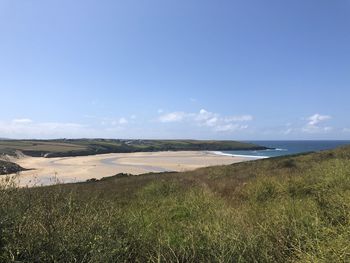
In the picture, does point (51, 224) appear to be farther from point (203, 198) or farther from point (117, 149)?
point (117, 149)

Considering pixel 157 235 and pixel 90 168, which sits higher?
pixel 157 235

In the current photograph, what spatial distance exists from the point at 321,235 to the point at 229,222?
5.53ft

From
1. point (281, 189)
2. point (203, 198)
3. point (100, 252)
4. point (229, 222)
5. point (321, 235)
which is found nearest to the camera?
point (100, 252)

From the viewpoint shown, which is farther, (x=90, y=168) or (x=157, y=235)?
(x=90, y=168)

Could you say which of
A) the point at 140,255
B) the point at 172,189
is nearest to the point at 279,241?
the point at 140,255

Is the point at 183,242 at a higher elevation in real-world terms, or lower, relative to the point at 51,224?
lower

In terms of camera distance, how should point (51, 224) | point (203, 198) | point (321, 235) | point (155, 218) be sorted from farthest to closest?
1. point (203, 198)
2. point (155, 218)
3. point (321, 235)
4. point (51, 224)

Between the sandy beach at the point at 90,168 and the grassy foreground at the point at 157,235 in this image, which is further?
the sandy beach at the point at 90,168

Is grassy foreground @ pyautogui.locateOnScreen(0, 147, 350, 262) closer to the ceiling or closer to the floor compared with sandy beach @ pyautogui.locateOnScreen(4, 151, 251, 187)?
closer to the ceiling

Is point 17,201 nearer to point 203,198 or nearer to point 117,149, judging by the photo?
point 203,198

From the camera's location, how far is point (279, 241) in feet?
22.5

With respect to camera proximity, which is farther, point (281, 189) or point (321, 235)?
point (281, 189)

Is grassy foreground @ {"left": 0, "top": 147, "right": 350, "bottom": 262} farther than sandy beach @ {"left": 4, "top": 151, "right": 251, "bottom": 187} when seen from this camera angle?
No

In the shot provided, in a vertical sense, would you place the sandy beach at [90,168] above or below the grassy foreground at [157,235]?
below
